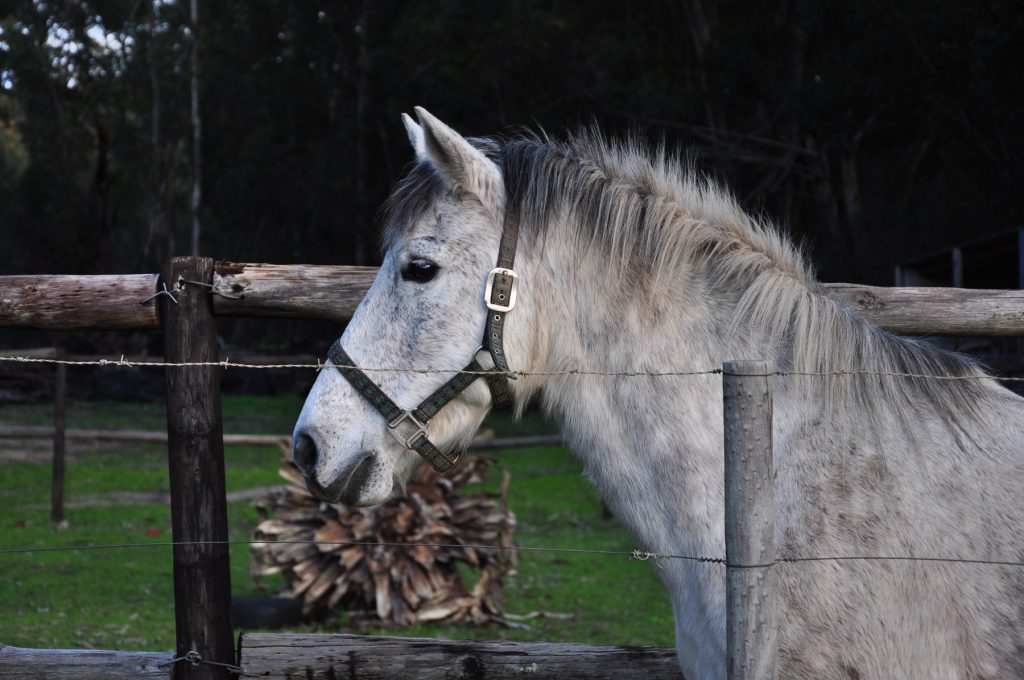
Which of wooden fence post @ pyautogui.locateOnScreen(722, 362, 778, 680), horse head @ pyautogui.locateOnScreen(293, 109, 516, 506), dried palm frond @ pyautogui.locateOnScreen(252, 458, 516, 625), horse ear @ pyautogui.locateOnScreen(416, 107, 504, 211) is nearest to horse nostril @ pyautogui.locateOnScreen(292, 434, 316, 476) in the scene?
horse head @ pyautogui.locateOnScreen(293, 109, 516, 506)

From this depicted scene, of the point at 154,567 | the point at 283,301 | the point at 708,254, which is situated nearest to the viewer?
the point at 708,254

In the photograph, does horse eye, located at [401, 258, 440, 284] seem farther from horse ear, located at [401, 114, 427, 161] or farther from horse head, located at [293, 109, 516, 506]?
horse ear, located at [401, 114, 427, 161]

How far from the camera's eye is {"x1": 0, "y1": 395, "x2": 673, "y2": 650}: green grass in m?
6.36

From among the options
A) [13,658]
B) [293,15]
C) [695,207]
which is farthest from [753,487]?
[293,15]

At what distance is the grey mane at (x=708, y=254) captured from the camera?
2516 mm

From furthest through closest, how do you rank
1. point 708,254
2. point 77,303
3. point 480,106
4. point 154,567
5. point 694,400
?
point 480,106, point 154,567, point 77,303, point 708,254, point 694,400

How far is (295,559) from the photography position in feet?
22.1

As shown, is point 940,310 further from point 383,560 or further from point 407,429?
point 383,560

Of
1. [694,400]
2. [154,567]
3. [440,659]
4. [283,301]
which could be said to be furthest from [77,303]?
[154,567]

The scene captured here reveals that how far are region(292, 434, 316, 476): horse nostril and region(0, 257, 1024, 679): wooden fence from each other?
69 cm

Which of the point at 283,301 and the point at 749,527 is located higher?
the point at 283,301

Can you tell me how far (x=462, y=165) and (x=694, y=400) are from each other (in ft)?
2.95

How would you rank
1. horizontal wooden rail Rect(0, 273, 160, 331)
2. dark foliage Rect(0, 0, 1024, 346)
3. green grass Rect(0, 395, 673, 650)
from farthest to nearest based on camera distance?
dark foliage Rect(0, 0, 1024, 346) → green grass Rect(0, 395, 673, 650) → horizontal wooden rail Rect(0, 273, 160, 331)

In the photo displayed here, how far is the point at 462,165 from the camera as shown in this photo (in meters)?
2.66
